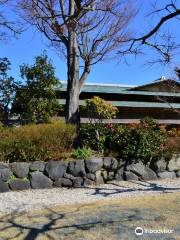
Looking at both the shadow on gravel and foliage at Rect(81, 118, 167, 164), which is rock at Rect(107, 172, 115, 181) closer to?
the shadow on gravel

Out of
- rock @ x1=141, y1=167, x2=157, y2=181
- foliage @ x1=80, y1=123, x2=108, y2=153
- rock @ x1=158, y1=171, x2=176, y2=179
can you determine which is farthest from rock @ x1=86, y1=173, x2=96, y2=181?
rock @ x1=158, y1=171, x2=176, y2=179

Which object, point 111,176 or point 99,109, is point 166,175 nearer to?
point 111,176

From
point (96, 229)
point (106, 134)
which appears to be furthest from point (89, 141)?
point (96, 229)

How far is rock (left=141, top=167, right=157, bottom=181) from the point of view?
12.2 meters

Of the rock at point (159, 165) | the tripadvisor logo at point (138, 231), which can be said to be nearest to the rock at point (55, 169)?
the rock at point (159, 165)

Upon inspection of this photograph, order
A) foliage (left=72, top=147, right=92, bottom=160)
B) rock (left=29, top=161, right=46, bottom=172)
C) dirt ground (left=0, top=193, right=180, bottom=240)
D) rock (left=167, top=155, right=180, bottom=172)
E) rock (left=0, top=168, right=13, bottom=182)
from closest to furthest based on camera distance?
dirt ground (left=0, top=193, right=180, bottom=240), rock (left=0, top=168, right=13, bottom=182), rock (left=29, top=161, right=46, bottom=172), foliage (left=72, top=147, right=92, bottom=160), rock (left=167, top=155, right=180, bottom=172)

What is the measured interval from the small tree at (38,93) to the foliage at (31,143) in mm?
2470

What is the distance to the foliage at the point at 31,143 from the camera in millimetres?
11281

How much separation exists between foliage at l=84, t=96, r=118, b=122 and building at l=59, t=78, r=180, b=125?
10.1 feet

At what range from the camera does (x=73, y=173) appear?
37.2 feet

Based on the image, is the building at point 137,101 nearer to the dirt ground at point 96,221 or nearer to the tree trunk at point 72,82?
the tree trunk at point 72,82

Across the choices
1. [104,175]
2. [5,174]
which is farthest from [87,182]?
[5,174]

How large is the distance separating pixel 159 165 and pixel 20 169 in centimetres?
430

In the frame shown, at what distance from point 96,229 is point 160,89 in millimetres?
15415
